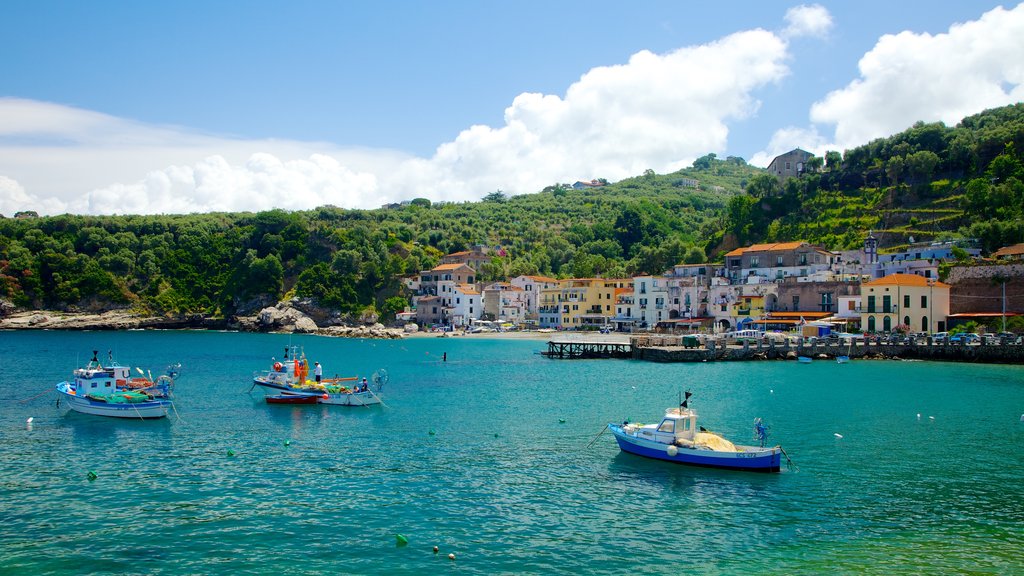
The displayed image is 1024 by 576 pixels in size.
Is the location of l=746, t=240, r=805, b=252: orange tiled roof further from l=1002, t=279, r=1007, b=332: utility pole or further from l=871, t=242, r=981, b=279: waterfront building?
l=1002, t=279, r=1007, b=332: utility pole

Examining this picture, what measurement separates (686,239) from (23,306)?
119 m

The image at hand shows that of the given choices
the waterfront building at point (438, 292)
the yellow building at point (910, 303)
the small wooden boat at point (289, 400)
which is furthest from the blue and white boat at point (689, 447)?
the waterfront building at point (438, 292)

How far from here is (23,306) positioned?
123000 millimetres

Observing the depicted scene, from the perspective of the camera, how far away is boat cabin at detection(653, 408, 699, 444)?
2873 cm

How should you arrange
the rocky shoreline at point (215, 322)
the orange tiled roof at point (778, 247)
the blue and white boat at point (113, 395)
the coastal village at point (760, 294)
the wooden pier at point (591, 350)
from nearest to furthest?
the blue and white boat at point (113, 395) < the coastal village at point (760, 294) < the wooden pier at point (591, 350) < the orange tiled roof at point (778, 247) < the rocky shoreline at point (215, 322)

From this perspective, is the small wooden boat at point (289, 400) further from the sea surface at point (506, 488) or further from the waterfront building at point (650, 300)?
the waterfront building at point (650, 300)

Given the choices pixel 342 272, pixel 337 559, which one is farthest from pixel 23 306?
pixel 337 559

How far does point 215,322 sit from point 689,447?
11798 cm

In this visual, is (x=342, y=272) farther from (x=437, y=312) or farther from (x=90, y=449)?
(x=90, y=449)

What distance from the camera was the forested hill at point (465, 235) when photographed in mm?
100625

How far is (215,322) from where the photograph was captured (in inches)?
5153

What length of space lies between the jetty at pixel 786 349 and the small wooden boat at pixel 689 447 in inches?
1704

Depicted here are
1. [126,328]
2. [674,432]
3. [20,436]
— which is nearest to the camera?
[674,432]

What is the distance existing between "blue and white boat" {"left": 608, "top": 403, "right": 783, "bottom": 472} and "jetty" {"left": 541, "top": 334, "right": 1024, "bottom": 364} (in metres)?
43.3
